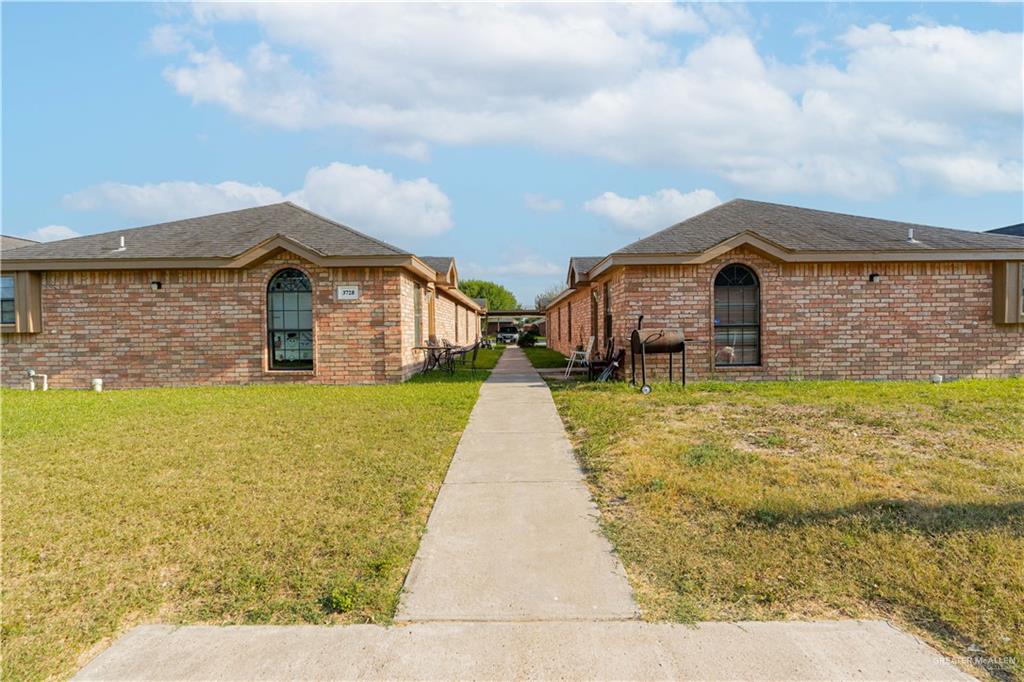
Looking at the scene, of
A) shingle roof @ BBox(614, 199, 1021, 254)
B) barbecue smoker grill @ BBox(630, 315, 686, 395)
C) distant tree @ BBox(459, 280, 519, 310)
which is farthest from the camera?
distant tree @ BBox(459, 280, 519, 310)

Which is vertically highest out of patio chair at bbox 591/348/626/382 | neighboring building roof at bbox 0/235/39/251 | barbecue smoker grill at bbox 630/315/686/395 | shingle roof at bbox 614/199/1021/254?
neighboring building roof at bbox 0/235/39/251

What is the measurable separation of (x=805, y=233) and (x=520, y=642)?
1263cm

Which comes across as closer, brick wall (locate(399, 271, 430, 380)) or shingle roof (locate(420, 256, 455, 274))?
brick wall (locate(399, 271, 430, 380))

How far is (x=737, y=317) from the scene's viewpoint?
40.2ft

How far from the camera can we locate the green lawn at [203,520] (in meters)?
3.05

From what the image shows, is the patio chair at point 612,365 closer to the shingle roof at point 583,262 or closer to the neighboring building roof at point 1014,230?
the shingle roof at point 583,262

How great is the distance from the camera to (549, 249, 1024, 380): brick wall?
12070 millimetres

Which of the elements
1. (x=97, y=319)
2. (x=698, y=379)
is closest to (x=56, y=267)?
(x=97, y=319)

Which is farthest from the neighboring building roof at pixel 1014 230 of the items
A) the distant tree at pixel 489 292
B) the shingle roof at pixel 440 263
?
the distant tree at pixel 489 292

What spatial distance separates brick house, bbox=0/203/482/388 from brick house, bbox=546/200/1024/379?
5.46m

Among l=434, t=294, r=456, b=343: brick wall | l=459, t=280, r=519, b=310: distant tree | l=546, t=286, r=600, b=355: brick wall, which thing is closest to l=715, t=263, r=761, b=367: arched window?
l=546, t=286, r=600, b=355: brick wall

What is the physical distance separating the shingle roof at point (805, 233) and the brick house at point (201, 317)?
5629 millimetres

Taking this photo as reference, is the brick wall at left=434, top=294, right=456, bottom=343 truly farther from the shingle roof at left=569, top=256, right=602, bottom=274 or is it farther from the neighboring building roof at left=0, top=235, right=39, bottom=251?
the neighboring building roof at left=0, top=235, right=39, bottom=251

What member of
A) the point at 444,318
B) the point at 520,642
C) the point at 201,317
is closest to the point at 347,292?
the point at 201,317
